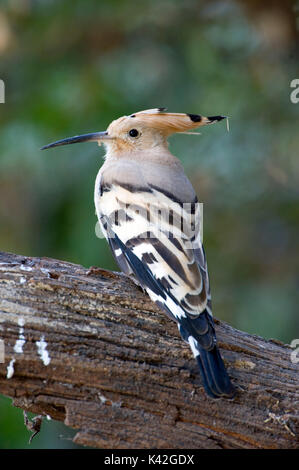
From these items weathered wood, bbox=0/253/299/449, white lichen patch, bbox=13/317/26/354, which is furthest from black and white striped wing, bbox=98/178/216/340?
white lichen patch, bbox=13/317/26/354

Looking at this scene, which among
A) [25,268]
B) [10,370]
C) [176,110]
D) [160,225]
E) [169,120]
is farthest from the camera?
[176,110]

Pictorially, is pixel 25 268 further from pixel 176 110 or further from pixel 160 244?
pixel 176 110

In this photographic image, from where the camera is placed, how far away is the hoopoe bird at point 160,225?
237 centimetres

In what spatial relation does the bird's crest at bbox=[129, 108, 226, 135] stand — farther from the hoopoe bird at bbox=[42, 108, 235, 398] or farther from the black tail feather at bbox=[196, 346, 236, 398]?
the black tail feather at bbox=[196, 346, 236, 398]

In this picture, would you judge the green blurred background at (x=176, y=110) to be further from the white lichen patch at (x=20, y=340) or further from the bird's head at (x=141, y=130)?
the white lichen patch at (x=20, y=340)

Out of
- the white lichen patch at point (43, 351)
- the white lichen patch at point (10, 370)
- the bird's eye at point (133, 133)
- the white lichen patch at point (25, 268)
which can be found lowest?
the white lichen patch at point (10, 370)

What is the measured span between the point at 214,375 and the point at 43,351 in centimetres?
59

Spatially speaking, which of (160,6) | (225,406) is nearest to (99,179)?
(225,406)

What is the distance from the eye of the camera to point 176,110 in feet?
16.8

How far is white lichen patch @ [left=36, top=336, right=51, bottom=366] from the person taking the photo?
2.26 meters

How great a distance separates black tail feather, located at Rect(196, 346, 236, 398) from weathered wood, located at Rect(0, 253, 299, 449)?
76mm

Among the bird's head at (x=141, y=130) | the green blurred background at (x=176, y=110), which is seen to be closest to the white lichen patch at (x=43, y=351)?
the bird's head at (x=141, y=130)

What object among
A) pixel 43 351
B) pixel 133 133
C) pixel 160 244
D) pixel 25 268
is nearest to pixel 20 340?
pixel 43 351

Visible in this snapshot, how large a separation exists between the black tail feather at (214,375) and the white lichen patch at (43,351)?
1.69 ft
